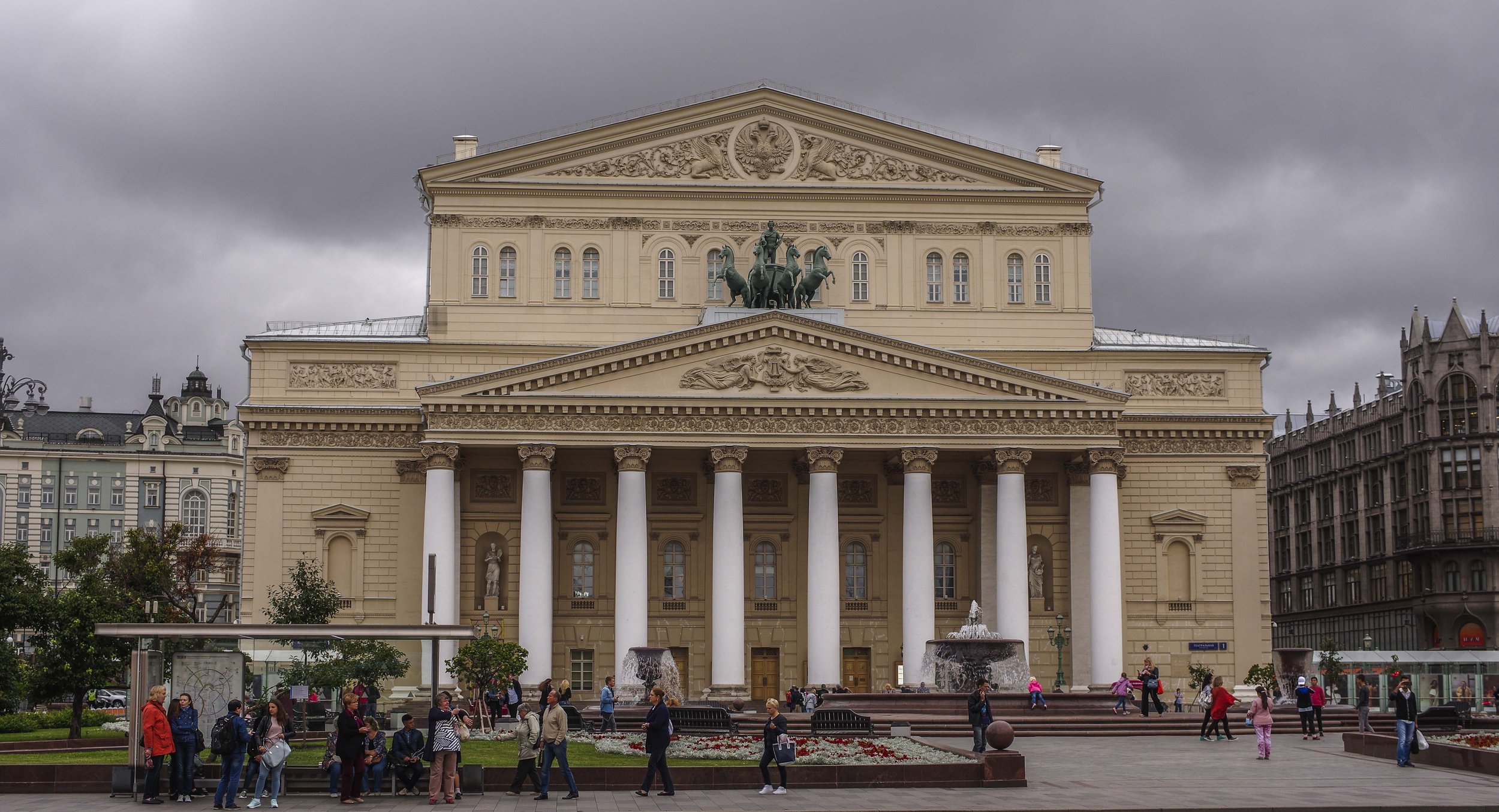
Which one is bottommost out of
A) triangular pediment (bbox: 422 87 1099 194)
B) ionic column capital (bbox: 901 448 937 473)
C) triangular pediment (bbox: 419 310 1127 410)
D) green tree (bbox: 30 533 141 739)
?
green tree (bbox: 30 533 141 739)

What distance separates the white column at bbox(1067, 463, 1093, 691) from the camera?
57.6 metres

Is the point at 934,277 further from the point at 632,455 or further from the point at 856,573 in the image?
the point at 632,455

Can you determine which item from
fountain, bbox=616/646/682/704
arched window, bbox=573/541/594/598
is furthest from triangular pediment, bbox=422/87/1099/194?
fountain, bbox=616/646/682/704

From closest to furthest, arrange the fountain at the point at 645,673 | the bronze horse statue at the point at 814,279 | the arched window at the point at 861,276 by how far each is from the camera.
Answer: the fountain at the point at 645,673 < the bronze horse statue at the point at 814,279 < the arched window at the point at 861,276

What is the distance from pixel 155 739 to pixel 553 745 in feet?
19.7

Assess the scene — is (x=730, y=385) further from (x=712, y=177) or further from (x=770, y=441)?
(x=712, y=177)

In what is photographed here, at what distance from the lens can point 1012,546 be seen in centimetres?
5556

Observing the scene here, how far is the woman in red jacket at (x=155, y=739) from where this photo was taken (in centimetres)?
2716

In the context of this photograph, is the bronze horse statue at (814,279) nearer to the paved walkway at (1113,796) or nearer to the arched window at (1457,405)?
the paved walkway at (1113,796)

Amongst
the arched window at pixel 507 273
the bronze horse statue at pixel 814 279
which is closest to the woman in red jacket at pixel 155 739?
the bronze horse statue at pixel 814 279

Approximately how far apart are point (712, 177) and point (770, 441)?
36.7 ft

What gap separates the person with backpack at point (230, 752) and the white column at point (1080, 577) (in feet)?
116

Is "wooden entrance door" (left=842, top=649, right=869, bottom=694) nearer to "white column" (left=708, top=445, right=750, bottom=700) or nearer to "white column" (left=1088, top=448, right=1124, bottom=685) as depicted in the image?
"white column" (left=708, top=445, right=750, bottom=700)

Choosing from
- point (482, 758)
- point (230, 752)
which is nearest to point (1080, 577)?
point (482, 758)
